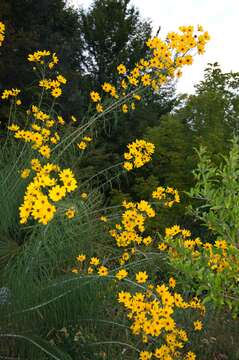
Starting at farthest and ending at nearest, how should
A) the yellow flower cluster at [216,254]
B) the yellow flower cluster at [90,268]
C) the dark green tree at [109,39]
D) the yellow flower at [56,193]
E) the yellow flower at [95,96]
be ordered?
the dark green tree at [109,39], the yellow flower at [95,96], the yellow flower cluster at [216,254], the yellow flower cluster at [90,268], the yellow flower at [56,193]

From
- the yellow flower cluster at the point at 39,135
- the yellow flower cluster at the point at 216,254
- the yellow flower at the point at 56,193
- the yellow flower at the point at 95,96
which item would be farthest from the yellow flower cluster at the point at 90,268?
the yellow flower at the point at 95,96

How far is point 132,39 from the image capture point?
20344 millimetres

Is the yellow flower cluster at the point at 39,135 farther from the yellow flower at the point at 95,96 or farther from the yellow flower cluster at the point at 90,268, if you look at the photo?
the yellow flower cluster at the point at 90,268

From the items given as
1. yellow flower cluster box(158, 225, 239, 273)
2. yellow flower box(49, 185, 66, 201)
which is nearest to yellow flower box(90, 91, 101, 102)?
yellow flower cluster box(158, 225, 239, 273)

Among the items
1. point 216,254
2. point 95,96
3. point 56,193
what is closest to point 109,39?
point 95,96

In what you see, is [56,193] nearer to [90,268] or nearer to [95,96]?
[90,268]

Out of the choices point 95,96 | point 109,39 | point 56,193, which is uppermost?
point 109,39

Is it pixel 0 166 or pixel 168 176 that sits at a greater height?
pixel 168 176

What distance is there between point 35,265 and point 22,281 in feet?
0.71

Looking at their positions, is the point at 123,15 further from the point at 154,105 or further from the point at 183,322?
the point at 183,322

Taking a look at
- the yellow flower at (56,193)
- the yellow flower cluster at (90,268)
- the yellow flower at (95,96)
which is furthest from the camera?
the yellow flower at (95,96)

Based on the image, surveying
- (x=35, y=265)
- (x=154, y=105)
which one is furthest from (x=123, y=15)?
(x=35, y=265)

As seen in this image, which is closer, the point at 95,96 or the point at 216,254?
the point at 216,254

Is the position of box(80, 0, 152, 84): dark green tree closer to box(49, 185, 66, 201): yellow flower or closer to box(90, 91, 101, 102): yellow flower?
box(90, 91, 101, 102): yellow flower
